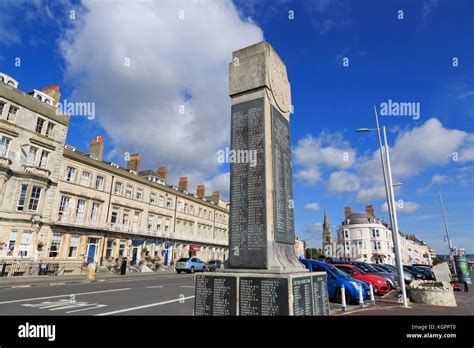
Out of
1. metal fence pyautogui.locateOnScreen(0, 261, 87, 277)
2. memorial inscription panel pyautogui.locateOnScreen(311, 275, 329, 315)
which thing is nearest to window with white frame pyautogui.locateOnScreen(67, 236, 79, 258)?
metal fence pyautogui.locateOnScreen(0, 261, 87, 277)

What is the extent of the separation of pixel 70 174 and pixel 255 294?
3027cm

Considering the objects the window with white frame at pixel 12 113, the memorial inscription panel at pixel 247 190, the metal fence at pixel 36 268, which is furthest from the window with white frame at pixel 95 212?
the memorial inscription panel at pixel 247 190

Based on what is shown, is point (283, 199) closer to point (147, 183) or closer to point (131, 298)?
point (131, 298)

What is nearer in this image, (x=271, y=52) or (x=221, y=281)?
(x=221, y=281)

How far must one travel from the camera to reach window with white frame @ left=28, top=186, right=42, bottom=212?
25.1 meters

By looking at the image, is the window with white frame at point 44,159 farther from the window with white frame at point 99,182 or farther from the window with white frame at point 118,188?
the window with white frame at point 118,188

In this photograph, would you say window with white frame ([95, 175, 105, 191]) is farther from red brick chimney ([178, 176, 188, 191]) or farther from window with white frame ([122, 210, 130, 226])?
red brick chimney ([178, 176, 188, 191])

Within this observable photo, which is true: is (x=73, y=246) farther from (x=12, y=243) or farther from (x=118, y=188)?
(x=118, y=188)

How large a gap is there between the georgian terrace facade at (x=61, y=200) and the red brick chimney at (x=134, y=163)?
0.15 m

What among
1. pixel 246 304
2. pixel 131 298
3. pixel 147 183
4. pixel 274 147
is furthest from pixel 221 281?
pixel 147 183

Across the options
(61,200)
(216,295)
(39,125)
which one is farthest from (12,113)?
(216,295)

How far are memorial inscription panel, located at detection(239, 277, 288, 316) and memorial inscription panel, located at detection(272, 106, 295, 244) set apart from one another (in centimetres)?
96
